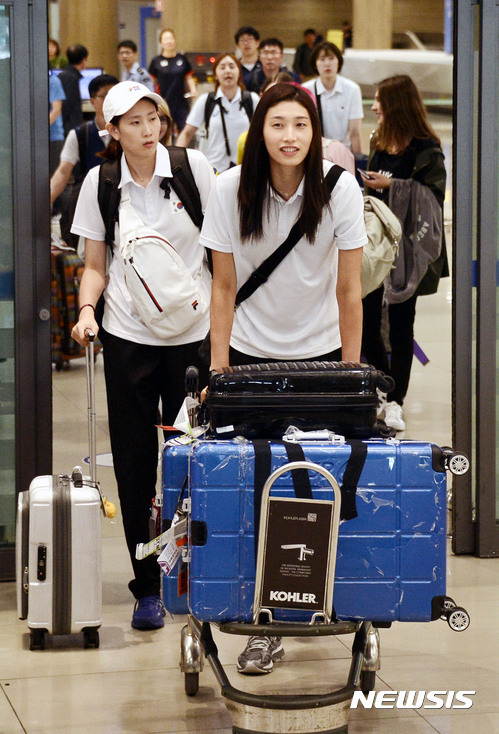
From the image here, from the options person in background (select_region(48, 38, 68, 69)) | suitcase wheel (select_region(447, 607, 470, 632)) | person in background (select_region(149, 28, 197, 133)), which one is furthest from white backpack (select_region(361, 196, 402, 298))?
person in background (select_region(48, 38, 68, 69))

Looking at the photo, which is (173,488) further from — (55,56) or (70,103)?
(55,56)

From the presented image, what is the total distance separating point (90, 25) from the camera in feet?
88.1

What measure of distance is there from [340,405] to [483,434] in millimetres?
1973

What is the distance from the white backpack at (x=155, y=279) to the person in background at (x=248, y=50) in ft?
33.8

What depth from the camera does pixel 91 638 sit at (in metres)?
3.93

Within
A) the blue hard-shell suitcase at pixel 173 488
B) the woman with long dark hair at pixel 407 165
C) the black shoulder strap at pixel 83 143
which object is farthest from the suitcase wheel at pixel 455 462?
the black shoulder strap at pixel 83 143

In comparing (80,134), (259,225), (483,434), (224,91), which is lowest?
(483,434)

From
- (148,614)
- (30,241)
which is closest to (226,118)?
(30,241)

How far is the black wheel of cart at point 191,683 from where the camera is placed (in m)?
3.49

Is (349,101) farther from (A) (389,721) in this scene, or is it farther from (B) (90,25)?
(B) (90,25)

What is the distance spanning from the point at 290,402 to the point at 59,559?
4.02 ft

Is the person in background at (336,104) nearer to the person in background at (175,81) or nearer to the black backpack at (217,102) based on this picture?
the black backpack at (217,102)

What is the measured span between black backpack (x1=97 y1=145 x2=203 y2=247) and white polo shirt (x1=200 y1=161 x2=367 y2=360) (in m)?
0.52

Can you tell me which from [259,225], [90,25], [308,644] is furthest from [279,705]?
[90,25]
